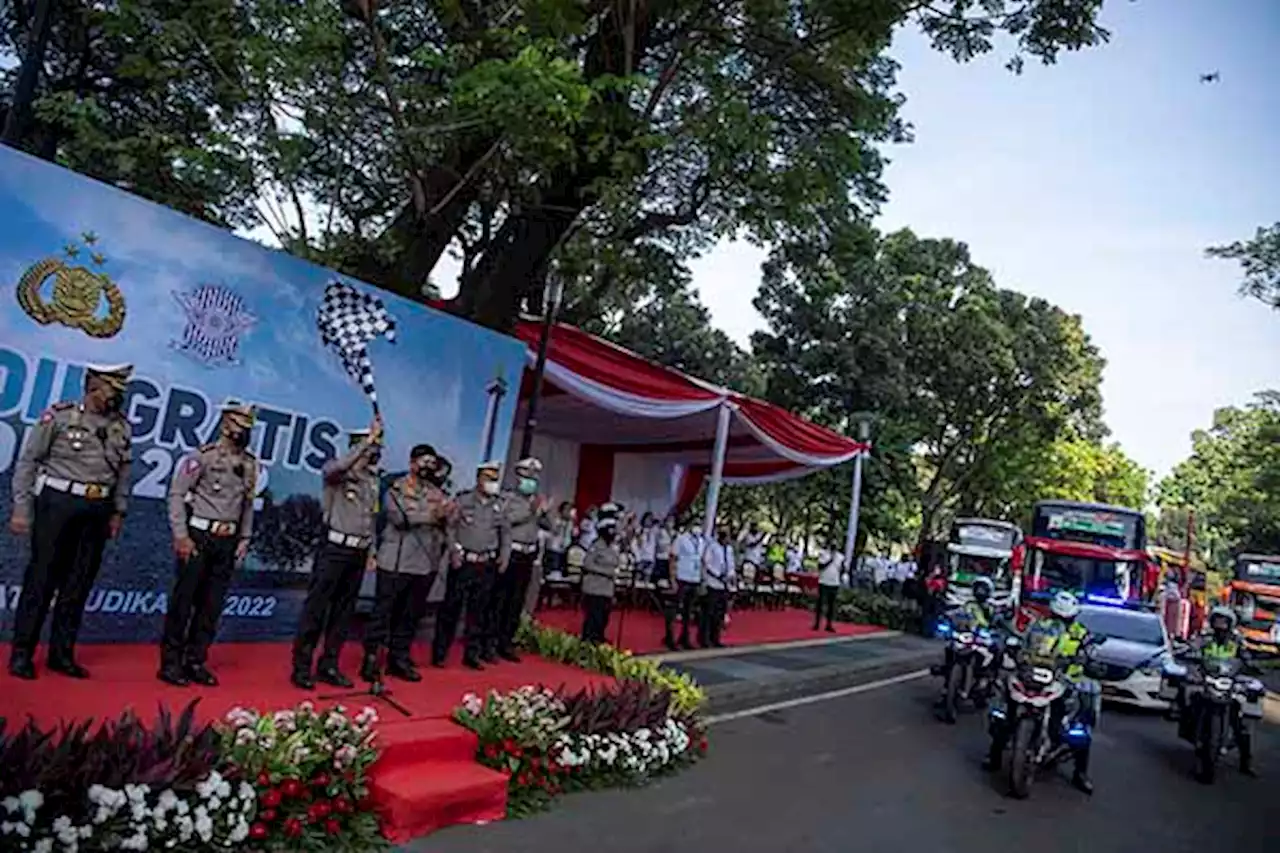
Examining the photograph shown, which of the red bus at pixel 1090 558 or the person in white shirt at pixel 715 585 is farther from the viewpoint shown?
the red bus at pixel 1090 558

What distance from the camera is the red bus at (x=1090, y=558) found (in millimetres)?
18984

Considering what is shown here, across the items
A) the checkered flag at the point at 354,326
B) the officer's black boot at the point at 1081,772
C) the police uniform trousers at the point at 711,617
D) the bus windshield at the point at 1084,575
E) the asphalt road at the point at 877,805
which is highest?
the checkered flag at the point at 354,326

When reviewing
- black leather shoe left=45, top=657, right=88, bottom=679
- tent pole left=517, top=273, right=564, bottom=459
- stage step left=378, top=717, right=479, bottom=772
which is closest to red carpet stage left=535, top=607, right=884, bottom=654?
tent pole left=517, top=273, right=564, bottom=459

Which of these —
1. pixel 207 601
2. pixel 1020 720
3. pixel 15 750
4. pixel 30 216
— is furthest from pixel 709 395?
pixel 15 750

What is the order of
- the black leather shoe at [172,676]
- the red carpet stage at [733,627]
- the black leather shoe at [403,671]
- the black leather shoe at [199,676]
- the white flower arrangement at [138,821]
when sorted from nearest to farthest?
the white flower arrangement at [138,821] → the black leather shoe at [172,676] → the black leather shoe at [199,676] → the black leather shoe at [403,671] → the red carpet stage at [733,627]

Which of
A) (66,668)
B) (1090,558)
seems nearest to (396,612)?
(66,668)

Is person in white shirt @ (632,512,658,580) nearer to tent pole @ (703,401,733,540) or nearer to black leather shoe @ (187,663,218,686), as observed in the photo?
tent pole @ (703,401,733,540)

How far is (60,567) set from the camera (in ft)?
19.2

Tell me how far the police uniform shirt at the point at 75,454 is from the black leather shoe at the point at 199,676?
112 centimetres

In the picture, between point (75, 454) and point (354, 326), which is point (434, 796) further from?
point (354, 326)

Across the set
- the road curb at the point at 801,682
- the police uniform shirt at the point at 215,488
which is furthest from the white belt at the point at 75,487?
the road curb at the point at 801,682

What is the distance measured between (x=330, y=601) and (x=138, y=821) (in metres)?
2.81

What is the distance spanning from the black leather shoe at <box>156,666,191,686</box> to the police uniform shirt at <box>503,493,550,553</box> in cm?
326

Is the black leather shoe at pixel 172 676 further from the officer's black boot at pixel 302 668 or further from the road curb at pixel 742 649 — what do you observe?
the road curb at pixel 742 649
